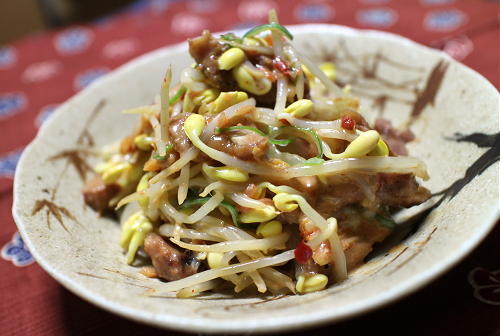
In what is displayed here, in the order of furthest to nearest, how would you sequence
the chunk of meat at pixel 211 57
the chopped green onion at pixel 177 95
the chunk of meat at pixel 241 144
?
the chopped green onion at pixel 177 95 < the chunk of meat at pixel 211 57 < the chunk of meat at pixel 241 144

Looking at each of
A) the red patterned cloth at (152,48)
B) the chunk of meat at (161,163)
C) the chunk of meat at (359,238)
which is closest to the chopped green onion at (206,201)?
the chunk of meat at (161,163)

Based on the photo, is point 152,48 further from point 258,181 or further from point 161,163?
point 258,181

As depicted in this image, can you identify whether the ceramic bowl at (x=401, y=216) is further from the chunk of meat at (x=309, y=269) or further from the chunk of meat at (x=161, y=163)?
the chunk of meat at (x=161, y=163)

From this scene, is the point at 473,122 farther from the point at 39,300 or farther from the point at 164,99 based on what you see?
the point at 39,300

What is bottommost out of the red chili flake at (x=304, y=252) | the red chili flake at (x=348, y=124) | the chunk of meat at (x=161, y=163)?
the red chili flake at (x=304, y=252)

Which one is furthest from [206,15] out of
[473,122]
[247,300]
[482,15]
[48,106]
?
[247,300]

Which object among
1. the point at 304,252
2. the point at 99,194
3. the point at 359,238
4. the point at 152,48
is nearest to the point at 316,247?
the point at 304,252
